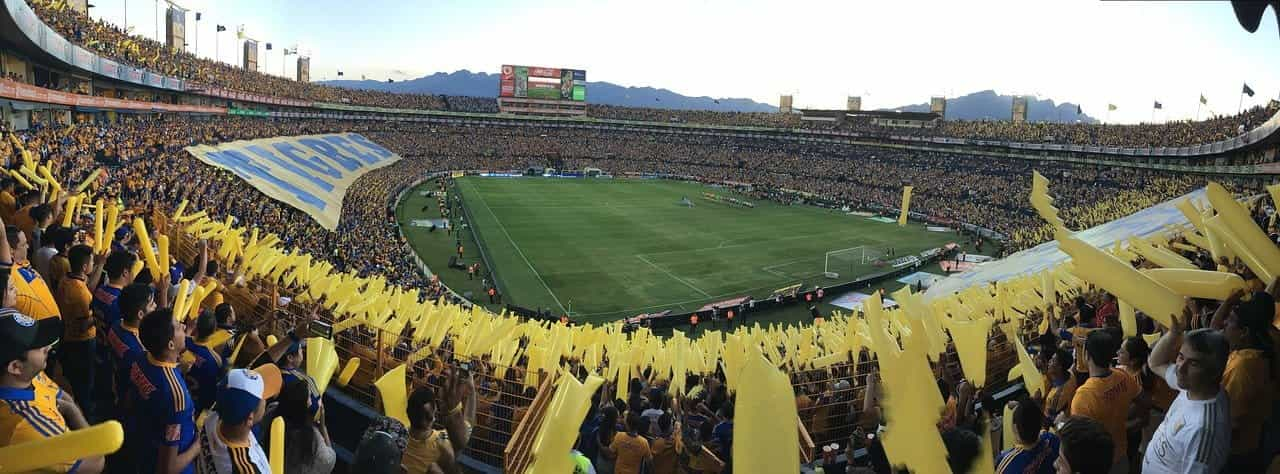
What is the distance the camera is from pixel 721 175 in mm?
77125

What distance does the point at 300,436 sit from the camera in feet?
11.7

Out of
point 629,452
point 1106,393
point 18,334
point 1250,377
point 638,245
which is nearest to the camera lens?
point 18,334

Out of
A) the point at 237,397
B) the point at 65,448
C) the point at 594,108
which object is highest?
the point at 594,108

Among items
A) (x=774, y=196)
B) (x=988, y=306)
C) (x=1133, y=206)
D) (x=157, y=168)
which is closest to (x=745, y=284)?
(x=988, y=306)

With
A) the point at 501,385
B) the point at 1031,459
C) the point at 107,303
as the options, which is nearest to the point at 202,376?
the point at 107,303

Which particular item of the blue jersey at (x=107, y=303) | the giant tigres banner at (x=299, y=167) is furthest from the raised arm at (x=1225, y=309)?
the giant tigres banner at (x=299, y=167)

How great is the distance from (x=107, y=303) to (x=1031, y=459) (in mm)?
6776

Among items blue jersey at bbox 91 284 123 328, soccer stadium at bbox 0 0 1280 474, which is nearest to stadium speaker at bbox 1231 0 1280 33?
soccer stadium at bbox 0 0 1280 474

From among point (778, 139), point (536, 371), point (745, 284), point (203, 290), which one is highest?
point (778, 139)

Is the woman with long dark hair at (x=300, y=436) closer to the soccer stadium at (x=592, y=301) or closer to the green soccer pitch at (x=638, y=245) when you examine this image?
the soccer stadium at (x=592, y=301)

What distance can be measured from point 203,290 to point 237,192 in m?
21.0

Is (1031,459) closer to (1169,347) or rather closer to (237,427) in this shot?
(1169,347)

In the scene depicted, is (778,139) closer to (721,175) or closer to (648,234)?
(721,175)

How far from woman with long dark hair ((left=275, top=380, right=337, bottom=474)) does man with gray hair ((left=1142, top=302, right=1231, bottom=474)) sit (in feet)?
14.2
